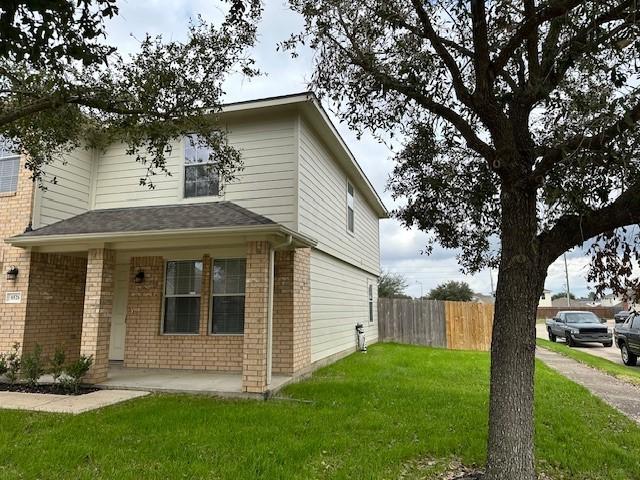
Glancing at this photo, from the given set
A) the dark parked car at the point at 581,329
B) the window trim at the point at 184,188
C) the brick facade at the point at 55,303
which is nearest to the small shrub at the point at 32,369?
the brick facade at the point at 55,303

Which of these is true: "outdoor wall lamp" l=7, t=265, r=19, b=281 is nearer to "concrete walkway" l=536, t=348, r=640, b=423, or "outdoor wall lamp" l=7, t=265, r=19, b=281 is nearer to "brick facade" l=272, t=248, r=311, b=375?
"brick facade" l=272, t=248, r=311, b=375

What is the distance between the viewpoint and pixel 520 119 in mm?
4570

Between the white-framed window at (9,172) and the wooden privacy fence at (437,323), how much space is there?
13415 mm

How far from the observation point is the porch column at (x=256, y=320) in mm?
7441

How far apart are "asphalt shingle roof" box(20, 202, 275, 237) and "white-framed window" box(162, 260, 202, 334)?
1241mm

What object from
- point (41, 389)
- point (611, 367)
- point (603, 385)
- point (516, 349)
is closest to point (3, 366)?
point (41, 389)

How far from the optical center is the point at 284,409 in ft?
21.8

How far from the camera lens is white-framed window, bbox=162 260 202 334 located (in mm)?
9742

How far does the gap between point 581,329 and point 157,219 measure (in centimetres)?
1943

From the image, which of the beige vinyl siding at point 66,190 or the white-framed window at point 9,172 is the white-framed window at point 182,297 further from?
the white-framed window at point 9,172

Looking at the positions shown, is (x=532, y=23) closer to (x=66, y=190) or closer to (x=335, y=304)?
(x=335, y=304)

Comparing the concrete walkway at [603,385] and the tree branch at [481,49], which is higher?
the tree branch at [481,49]

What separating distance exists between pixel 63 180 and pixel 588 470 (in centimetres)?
1055

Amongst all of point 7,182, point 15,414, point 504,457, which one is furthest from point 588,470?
point 7,182
